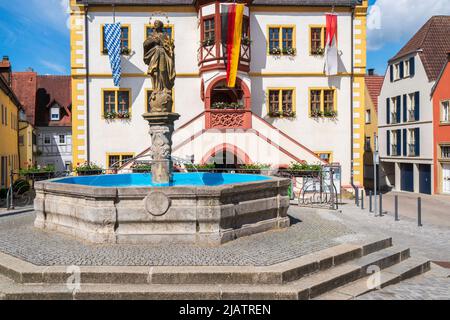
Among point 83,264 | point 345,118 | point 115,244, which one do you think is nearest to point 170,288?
point 83,264

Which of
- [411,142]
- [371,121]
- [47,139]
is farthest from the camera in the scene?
[47,139]

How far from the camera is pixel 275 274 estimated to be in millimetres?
6266

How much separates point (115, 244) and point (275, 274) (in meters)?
3.28

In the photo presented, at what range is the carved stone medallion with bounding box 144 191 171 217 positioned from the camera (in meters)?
7.79

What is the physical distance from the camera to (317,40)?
24734 millimetres

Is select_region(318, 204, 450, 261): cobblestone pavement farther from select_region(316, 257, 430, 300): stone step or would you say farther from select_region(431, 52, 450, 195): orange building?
select_region(431, 52, 450, 195): orange building

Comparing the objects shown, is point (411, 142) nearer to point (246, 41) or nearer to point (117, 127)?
point (246, 41)

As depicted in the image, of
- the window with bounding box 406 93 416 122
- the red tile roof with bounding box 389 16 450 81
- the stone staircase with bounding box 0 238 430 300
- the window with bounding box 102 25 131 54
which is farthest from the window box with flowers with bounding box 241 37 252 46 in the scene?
the stone staircase with bounding box 0 238 430 300

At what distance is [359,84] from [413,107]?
9948 mm

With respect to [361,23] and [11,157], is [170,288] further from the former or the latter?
[11,157]

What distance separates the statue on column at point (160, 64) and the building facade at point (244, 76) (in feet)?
40.2

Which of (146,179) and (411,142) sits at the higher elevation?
(411,142)

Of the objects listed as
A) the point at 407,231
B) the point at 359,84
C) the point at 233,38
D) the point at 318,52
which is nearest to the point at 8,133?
the point at 233,38
